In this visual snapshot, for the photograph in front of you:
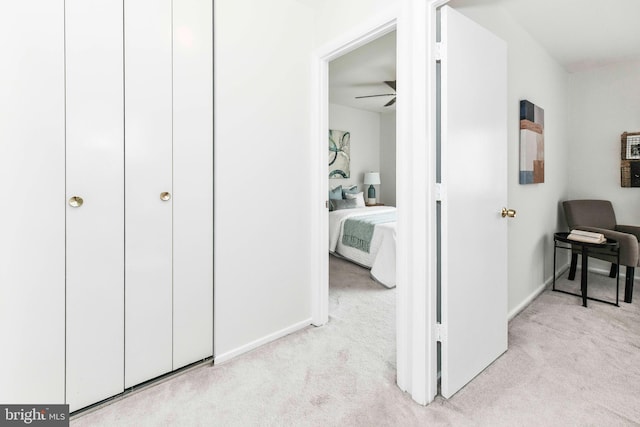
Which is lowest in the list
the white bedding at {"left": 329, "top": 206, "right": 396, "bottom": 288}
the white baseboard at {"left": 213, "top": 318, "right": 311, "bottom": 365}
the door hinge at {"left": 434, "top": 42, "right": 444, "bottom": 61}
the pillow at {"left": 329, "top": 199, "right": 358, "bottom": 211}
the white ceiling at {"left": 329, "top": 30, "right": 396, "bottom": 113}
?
the white baseboard at {"left": 213, "top": 318, "right": 311, "bottom": 365}

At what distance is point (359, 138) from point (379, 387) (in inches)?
198

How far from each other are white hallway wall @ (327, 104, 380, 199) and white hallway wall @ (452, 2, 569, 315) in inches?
126

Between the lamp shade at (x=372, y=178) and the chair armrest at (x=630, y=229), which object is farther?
the lamp shade at (x=372, y=178)

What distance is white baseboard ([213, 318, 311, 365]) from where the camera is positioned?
76.0 inches

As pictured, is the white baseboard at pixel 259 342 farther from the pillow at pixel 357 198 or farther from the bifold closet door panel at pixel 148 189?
the pillow at pixel 357 198

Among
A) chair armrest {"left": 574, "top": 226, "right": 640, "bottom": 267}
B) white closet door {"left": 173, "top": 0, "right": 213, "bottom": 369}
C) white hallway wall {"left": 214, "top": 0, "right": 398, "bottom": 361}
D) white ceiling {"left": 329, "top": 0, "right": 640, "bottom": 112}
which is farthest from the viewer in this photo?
chair armrest {"left": 574, "top": 226, "right": 640, "bottom": 267}

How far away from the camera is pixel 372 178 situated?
6.00 metres

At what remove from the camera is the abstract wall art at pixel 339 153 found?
18.2 ft

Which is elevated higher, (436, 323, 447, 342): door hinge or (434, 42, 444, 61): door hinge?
(434, 42, 444, 61): door hinge

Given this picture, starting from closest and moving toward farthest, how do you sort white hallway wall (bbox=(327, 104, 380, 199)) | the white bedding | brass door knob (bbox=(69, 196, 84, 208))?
brass door knob (bbox=(69, 196, 84, 208)), the white bedding, white hallway wall (bbox=(327, 104, 380, 199))

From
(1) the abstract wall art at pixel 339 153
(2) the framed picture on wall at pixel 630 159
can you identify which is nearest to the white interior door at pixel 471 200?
(2) the framed picture on wall at pixel 630 159

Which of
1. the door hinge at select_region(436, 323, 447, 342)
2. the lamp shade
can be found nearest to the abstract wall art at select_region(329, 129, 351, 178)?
the lamp shade

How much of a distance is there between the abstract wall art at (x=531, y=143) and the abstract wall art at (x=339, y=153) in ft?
10.6

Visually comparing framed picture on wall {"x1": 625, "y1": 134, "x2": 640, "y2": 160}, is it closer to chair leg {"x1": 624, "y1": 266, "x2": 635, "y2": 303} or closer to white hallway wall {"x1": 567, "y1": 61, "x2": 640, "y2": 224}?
white hallway wall {"x1": 567, "y1": 61, "x2": 640, "y2": 224}
